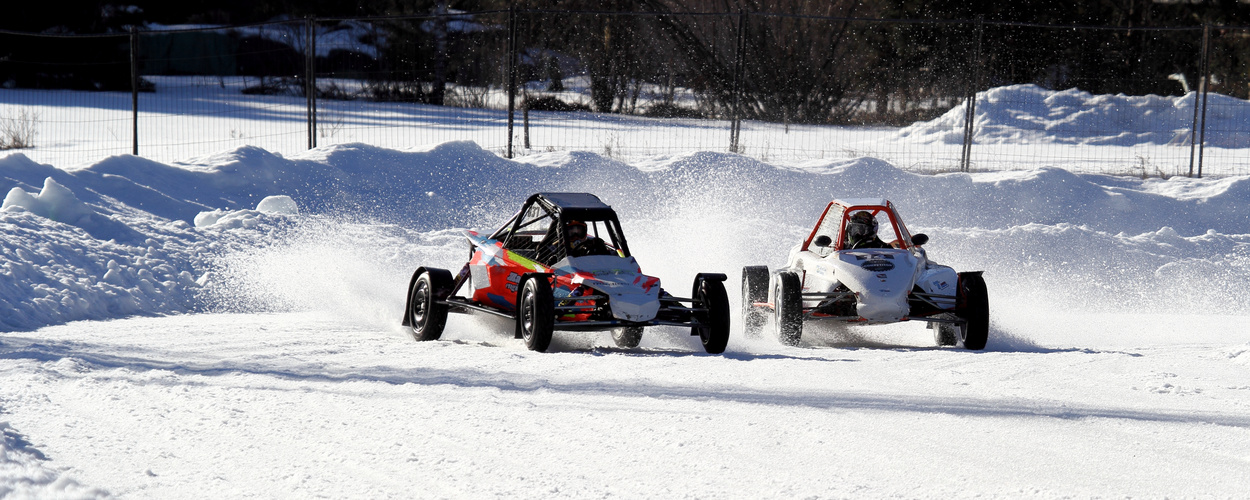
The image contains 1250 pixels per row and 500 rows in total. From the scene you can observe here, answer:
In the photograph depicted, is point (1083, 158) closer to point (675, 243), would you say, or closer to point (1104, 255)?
point (1104, 255)

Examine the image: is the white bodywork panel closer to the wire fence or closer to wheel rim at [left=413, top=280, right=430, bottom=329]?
wheel rim at [left=413, top=280, right=430, bottom=329]

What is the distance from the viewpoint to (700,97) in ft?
78.7

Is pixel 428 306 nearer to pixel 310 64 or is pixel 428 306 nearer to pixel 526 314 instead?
pixel 526 314

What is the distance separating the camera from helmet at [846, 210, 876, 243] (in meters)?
10.8

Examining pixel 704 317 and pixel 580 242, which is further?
pixel 580 242

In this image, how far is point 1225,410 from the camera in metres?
6.70

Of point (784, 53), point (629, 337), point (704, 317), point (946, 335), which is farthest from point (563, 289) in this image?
point (784, 53)

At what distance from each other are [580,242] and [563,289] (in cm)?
57

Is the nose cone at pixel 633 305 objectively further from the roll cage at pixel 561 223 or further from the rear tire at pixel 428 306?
the rear tire at pixel 428 306

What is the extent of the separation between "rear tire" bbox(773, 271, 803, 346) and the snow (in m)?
0.31

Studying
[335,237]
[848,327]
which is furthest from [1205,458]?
[335,237]

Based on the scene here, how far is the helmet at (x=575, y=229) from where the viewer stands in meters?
9.65

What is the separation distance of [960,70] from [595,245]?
18.8 metres

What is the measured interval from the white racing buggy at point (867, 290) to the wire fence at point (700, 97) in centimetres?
695
